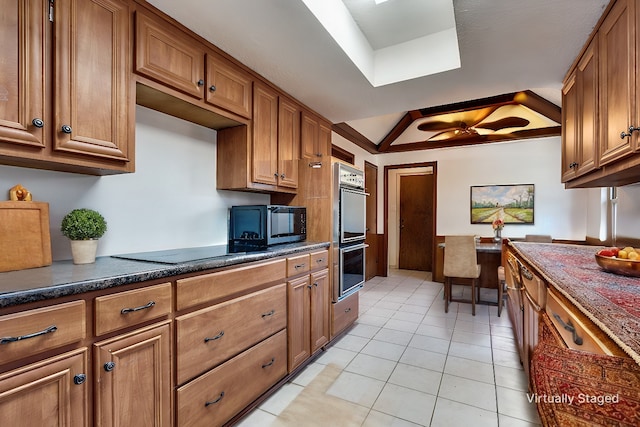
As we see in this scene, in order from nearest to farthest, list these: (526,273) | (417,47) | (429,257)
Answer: (526,273), (417,47), (429,257)

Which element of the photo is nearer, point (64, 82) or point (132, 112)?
point (64, 82)

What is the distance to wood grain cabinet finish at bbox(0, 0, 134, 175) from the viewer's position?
1128 mm

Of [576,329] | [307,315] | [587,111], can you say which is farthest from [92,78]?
[587,111]

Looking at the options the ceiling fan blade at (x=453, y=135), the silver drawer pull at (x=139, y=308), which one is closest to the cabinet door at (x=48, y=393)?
the silver drawer pull at (x=139, y=308)

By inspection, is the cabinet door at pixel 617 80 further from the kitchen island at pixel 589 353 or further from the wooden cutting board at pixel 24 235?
the wooden cutting board at pixel 24 235

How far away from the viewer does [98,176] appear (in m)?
1.64

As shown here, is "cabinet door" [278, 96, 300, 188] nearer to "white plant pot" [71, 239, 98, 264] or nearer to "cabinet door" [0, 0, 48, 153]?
"white plant pot" [71, 239, 98, 264]

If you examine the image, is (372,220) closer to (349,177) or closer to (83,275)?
(349,177)

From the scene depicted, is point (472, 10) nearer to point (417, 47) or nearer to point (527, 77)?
point (417, 47)

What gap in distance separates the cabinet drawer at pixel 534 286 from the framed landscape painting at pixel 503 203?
309cm

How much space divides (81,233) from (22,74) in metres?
0.69

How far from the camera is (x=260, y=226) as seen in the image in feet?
7.10

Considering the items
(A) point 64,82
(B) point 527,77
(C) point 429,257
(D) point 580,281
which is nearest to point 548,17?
(B) point 527,77

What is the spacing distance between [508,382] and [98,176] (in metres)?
2.92
